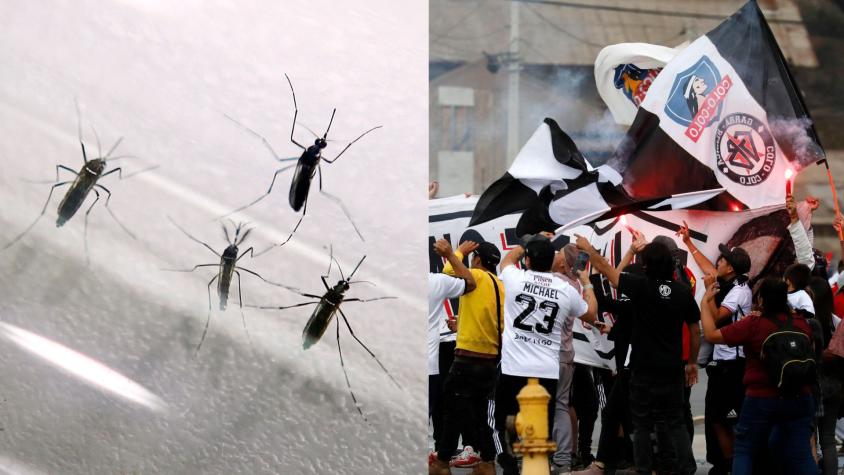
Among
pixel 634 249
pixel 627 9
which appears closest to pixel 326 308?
pixel 634 249

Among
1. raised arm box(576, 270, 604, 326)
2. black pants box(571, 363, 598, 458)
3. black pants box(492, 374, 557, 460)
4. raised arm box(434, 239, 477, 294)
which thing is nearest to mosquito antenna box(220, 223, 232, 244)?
raised arm box(434, 239, 477, 294)

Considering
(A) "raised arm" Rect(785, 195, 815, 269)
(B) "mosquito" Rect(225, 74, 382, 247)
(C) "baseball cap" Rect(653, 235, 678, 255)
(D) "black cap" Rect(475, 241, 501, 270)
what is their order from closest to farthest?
(B) "mosquito" Rect(225, 74, 382, 247) → (C) "baseball cap" Rect(653, 235, 678, 255) → (A) "raised arm" Rect(785, 195, 815, 269) → (D) "black cap" Rect(475, 241, 501, 270)

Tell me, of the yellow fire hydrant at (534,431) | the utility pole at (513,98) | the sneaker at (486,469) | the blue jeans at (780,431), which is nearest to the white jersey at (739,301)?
the blue jeans at (780,431)

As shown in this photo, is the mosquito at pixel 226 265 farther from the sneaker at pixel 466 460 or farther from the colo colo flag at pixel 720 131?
the sneaker at pixel 466 460

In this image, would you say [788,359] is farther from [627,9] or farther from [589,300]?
[627,9]

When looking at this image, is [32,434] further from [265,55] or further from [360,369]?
[265,55]

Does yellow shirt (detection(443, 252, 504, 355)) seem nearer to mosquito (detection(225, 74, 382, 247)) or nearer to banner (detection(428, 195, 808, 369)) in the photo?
banner (detection(428, 195, 808, 369))
